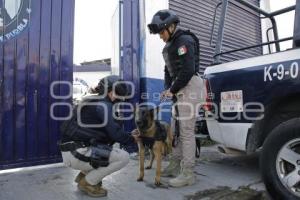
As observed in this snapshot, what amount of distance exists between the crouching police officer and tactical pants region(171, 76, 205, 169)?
2.44ft

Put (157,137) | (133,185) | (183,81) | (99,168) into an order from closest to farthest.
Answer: (99,168), (183,81), (133,185), (157,137)

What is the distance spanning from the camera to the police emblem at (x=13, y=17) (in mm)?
4637

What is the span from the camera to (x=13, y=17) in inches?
186

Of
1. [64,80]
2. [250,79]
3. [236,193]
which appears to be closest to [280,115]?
[250,79]

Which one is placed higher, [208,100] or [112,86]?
[112,86]

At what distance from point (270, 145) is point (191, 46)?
4.59 feet

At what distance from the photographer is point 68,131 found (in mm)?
3623

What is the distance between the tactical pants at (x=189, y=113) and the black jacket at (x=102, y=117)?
2.52 ft

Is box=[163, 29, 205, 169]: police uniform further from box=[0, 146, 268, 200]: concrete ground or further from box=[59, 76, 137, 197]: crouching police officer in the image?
box=[59, 76, 137, 197]: crouching police officer

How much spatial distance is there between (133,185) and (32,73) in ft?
6.74

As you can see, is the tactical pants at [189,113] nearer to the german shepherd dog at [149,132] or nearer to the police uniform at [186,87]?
the police uniform at [186,87]

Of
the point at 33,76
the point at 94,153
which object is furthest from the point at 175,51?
the point at 33,76

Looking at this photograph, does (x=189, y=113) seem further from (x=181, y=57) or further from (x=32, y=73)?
(x=32, y=73)

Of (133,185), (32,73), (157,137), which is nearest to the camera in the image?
(133,185)
